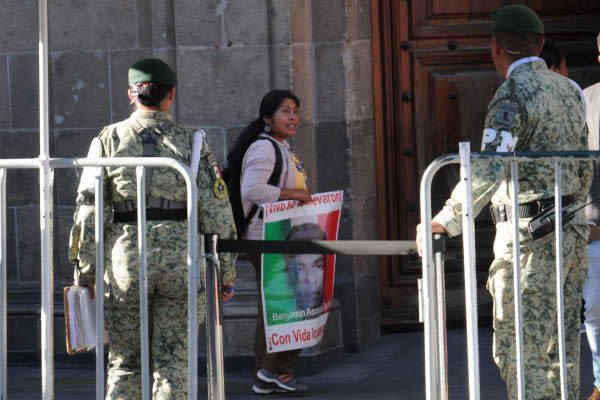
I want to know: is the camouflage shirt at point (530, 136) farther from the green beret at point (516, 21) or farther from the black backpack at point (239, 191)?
the black backpack at point (239, 191)

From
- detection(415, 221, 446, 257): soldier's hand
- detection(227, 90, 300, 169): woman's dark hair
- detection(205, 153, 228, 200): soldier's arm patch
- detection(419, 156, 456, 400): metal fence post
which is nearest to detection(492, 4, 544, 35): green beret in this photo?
detection(419, 156, 456, 400): metal fence post

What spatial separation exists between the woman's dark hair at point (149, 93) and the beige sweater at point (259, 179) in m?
1.32

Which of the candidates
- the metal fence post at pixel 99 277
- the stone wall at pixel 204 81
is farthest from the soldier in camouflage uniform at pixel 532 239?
the stone wall at pixel 204 81

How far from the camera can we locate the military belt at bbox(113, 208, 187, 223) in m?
6.16

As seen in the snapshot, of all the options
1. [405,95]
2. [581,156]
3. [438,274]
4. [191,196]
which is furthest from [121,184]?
[405,95]

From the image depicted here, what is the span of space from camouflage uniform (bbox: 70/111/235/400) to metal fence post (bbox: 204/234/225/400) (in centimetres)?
16

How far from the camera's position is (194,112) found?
328 inches

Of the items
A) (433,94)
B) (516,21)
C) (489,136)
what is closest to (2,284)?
(489,136)

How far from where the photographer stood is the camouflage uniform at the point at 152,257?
614 cm

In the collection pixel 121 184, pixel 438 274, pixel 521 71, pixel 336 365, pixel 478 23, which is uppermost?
pixel 478 23

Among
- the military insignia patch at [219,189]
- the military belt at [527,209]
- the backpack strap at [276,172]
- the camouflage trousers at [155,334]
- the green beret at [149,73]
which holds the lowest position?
the camouflage trousers at [155,334]

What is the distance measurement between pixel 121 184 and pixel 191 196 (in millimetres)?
493

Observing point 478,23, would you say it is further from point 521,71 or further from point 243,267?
point 521,71

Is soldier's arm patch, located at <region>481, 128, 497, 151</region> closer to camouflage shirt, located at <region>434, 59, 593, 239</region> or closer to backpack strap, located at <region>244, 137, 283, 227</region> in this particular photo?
camouflage shirt, located at <region>434, 59, 593, 239</region>
